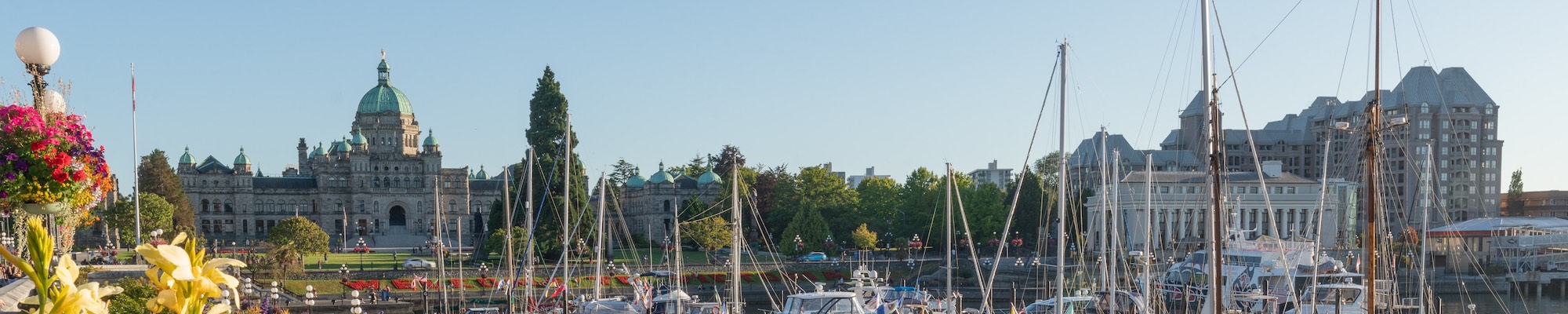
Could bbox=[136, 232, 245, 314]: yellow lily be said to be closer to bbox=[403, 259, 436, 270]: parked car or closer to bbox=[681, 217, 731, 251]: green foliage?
bbox=[403, 259, 436, 270]: parked car

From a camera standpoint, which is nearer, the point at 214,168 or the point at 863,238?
the point at 863,238

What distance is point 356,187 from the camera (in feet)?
388

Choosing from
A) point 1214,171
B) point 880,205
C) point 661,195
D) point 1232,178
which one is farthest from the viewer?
point 661,195

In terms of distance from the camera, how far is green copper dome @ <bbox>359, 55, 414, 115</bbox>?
118 metres

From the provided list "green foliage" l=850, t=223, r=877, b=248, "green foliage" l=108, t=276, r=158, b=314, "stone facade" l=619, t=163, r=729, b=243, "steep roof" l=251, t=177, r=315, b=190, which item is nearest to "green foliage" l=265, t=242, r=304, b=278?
"green foliage" l=108, t=276, r=158, b=314

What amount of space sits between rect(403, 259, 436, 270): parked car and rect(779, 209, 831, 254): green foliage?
2173 centimetres

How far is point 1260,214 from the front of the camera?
8906cm

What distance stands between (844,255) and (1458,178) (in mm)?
64206

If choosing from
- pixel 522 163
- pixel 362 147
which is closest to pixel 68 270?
pixel 522 163

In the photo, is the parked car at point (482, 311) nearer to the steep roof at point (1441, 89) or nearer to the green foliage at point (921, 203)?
the green foliage at point (921, 203)

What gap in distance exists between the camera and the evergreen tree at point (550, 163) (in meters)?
69.0

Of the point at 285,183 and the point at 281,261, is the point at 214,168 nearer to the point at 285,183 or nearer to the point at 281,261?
the point at 285,183

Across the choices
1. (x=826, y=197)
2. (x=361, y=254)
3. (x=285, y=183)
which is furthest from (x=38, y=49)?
(x=285, y=183)

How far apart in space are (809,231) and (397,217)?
180 ft
